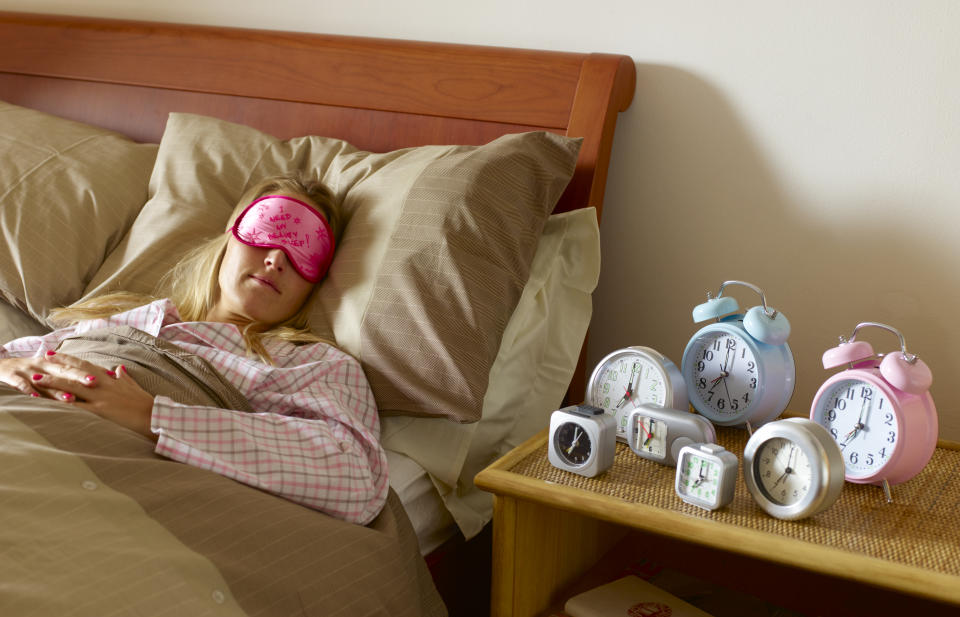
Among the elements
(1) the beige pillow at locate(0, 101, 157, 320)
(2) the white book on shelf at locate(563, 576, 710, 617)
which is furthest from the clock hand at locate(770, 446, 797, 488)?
(1) the beige pillow at locate(0, 101, 157, 320)

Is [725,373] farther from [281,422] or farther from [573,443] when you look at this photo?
[281,422]

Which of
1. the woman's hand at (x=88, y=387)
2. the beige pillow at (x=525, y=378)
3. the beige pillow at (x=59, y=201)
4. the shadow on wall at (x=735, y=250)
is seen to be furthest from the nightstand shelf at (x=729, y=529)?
the beige pillow at (x=59, y=201)

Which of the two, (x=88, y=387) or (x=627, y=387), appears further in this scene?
(x=627, y=387)

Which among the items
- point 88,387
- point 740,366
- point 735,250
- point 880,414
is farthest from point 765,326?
point 88,387

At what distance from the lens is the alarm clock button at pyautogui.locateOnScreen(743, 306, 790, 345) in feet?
3.70

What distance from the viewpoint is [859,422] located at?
41.9 inches

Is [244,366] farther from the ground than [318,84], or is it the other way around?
[318,84]

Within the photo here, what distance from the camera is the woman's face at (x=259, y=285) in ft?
4.58

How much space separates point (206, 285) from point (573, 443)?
70 centimetres

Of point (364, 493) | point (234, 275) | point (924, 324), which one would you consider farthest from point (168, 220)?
point (924, 324)

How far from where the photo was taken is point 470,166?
1.37 meters

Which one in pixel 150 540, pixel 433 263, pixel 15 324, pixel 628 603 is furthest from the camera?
pixel 15 324

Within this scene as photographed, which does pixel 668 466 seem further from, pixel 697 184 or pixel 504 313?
pixel 697 184

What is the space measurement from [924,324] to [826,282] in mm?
159
